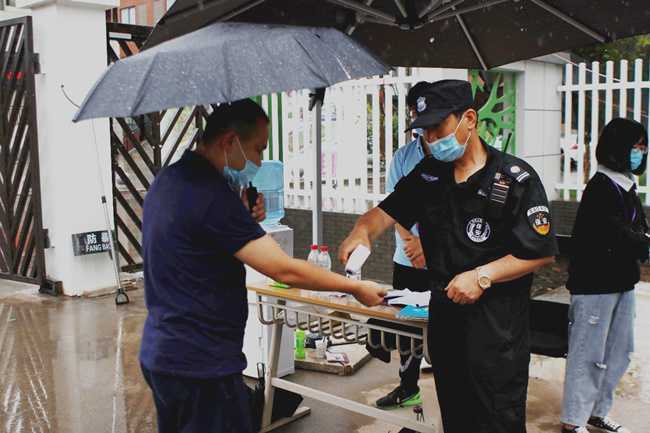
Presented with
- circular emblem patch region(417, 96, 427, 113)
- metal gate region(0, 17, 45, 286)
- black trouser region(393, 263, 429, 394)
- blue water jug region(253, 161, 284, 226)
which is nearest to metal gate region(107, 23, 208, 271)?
metal gate region(0, 17, 45, 286)

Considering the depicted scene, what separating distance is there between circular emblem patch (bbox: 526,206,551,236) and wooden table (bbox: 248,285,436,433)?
815mm

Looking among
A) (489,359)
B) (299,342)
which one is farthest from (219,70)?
(299,342)

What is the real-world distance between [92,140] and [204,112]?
5.78 ft

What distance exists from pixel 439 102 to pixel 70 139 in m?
6.04

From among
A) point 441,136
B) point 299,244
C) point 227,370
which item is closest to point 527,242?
point 441,136

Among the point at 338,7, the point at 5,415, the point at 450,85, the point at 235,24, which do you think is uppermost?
the point at 338,7

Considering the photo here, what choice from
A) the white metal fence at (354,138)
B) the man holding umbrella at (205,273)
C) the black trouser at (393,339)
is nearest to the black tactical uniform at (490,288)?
the man holding umbrella at (205,273)

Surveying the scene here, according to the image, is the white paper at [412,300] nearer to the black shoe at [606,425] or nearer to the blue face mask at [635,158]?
the blue face mask at [635,158]

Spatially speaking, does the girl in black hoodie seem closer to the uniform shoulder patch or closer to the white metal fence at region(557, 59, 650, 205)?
the uniform shoulder patch

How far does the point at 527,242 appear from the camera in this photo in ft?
9.17

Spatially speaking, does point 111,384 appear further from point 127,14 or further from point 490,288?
point 127,14

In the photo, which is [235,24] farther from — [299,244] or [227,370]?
[299,244]

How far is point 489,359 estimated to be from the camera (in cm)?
286

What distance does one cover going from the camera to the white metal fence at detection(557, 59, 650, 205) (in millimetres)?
9273
